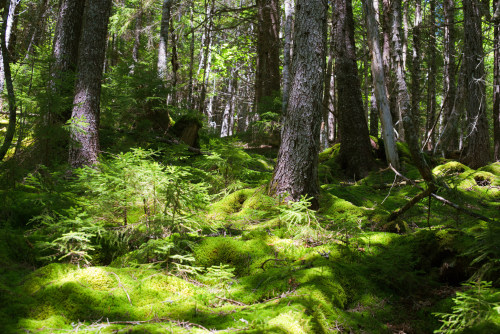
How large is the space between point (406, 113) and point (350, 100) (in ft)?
14.5

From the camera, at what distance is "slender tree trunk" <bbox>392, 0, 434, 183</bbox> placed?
399cm

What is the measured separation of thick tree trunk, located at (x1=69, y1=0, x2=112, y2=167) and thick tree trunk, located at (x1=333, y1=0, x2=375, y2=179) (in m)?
6.28

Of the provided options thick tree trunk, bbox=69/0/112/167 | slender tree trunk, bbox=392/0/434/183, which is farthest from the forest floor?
thick tree trunk, bbox=69/0/112/167

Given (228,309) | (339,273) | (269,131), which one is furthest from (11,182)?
(269,131)

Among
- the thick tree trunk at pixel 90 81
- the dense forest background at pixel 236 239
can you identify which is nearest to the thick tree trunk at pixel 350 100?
the dense forest background at pixel 236 239

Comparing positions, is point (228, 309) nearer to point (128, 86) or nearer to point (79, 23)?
point (128, 86)

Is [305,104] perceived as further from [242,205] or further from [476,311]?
[476,311]

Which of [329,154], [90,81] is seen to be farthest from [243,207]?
[329,154]

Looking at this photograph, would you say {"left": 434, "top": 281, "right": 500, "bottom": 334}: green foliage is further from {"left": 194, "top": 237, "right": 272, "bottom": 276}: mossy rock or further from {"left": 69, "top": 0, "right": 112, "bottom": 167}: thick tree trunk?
{"left": 69, "top": 0, "right": 112, "bottom": 167}: thick tree trunk

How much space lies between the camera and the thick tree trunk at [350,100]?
8.78 m

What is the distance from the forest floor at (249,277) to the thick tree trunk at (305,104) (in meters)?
0.61

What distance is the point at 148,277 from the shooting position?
3135 mm

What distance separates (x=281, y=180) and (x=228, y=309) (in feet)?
8.46

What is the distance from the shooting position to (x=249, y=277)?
3.57 m
